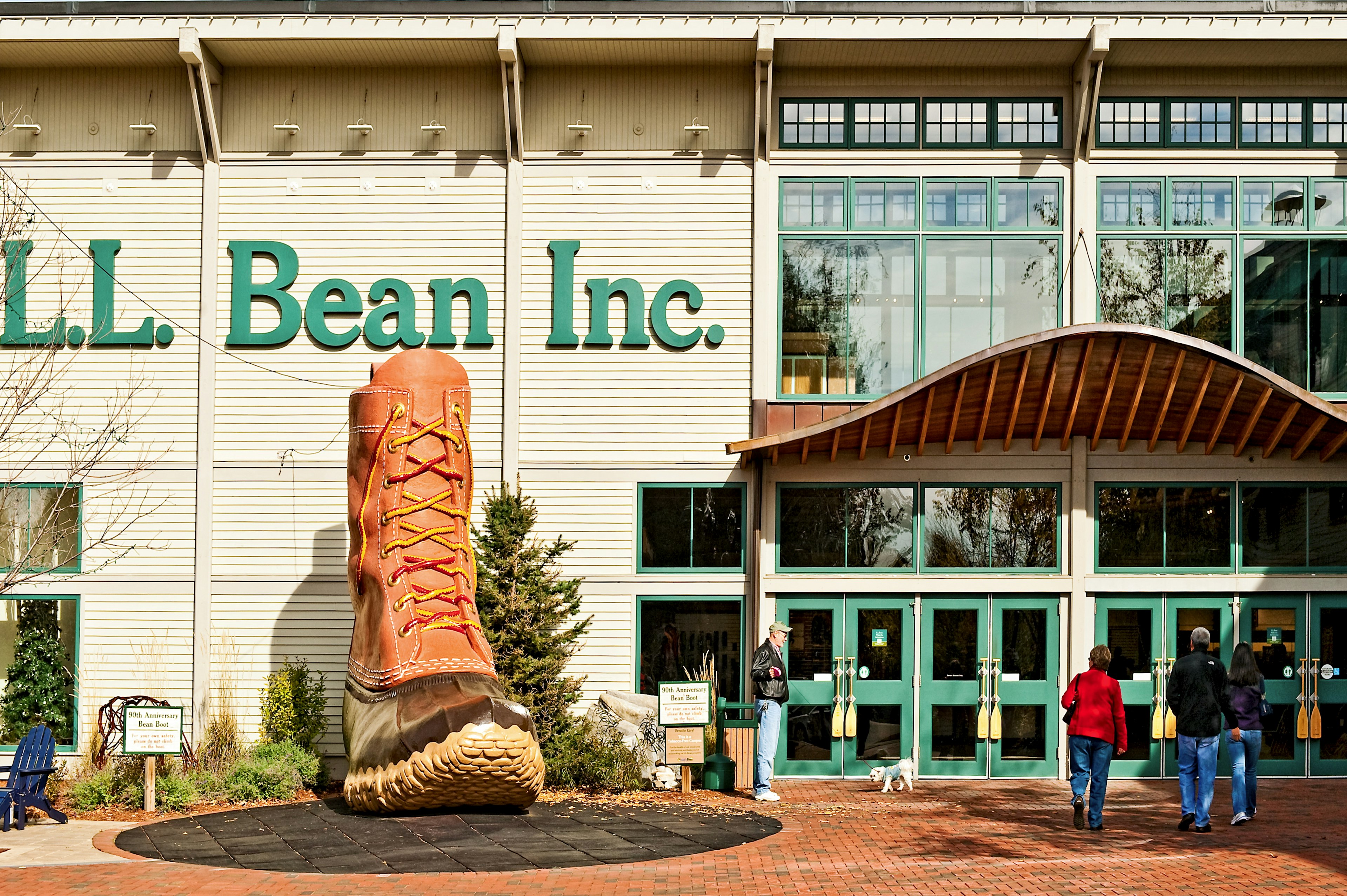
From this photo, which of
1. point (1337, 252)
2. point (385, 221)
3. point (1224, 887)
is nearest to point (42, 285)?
point (385, 221)

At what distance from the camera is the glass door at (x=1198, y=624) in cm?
1488

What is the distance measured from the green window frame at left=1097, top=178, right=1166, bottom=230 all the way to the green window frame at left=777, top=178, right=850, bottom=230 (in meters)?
2.90

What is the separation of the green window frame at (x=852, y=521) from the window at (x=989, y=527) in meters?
0.20

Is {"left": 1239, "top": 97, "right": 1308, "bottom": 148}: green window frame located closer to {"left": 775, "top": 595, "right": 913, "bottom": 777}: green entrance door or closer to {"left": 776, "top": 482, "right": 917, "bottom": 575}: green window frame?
{"left": 776, "top": 482, "right": 917, "bottom": 575}: green window frame

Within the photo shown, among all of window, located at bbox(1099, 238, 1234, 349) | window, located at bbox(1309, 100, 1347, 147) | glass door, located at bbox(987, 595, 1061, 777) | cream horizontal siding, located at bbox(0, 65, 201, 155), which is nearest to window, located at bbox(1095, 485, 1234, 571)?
glass door, located at bbox(987, 595, 1061, 777)

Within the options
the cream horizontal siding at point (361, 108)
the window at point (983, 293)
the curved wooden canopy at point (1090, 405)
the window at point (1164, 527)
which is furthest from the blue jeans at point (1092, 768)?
the cream horizontal siding at point (361, 108)

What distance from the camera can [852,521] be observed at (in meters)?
15.2

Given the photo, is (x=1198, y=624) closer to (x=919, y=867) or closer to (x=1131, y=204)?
(x=1131, y=204)

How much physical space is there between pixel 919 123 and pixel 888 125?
36cm

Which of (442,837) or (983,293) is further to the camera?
(983,293)

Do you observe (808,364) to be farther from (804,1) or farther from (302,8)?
(302,8)

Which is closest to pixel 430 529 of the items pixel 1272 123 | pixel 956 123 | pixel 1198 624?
pixel 956 123

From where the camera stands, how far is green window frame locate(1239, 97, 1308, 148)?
1548 cm

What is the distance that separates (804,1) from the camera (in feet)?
50.1
